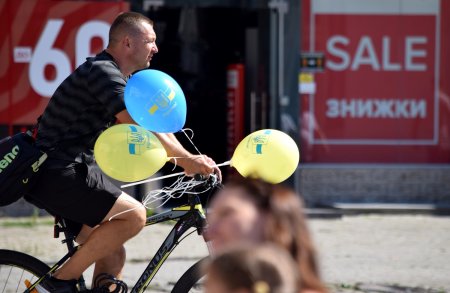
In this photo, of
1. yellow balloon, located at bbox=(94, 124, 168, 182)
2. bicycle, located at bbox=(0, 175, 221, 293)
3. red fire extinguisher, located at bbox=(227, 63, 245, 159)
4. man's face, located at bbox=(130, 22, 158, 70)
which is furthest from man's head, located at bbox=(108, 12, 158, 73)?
red fire extinguisher, located at bbox=(227, 63, 245, 159)

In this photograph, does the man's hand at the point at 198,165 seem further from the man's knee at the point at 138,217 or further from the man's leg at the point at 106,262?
the man's leg at the point at 106,262

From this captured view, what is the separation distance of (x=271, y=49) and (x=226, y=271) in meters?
10.00

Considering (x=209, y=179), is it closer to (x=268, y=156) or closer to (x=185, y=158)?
(x=185, y=158)

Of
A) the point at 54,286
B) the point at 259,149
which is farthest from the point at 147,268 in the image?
the point at 259,149

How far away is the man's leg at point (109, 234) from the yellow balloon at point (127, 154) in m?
0.23

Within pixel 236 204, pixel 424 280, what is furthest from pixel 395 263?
pixel 236 204

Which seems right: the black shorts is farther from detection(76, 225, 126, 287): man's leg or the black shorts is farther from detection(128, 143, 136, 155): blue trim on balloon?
detection(128, 143, 136, 155): blue trim on balloon

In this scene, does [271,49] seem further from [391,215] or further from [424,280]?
[424,280]

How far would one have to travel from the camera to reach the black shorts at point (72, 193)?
4.75m

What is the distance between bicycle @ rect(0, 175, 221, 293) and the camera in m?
4.88

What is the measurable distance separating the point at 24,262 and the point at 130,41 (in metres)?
1.27

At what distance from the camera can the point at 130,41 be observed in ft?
16.2

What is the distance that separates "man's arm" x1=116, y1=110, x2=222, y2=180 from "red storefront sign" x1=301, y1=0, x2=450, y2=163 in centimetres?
746

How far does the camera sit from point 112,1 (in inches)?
447
